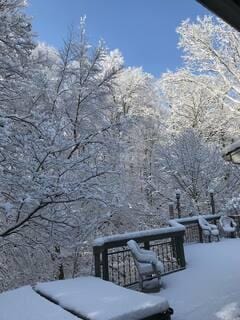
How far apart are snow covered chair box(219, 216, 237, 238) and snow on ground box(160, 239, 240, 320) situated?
3.71 metres

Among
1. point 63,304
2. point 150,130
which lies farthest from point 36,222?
point 150,130

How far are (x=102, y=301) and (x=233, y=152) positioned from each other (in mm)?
2771

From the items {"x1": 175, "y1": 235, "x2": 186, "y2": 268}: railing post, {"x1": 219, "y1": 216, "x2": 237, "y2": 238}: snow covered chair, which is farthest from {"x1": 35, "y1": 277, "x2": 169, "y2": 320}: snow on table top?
{"x1": 219, "y1": 216, "x2": 237, "y2": 238}: snow covered chair

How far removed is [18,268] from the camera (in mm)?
8227

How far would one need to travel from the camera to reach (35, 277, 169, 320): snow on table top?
303 centimetres

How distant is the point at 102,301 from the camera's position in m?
3.39

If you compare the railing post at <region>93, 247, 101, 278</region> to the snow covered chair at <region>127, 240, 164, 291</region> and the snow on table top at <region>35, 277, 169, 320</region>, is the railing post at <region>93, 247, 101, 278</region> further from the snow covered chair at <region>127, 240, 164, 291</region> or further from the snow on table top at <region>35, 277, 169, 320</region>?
the snow on table top at <region>35, 277, 169, 320</region>

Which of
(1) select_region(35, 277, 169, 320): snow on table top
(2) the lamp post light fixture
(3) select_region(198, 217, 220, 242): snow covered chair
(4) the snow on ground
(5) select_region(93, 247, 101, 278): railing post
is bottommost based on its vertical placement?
(4) the snow on ground

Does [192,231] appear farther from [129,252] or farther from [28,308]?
[28,308]

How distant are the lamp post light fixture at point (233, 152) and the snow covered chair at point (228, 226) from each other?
8394 mm

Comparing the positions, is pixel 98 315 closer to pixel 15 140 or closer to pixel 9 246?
pixel 15 140

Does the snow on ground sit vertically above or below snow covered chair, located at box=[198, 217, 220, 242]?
below

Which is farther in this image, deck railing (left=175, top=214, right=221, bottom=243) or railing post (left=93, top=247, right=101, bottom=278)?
deck railing (left=175, top=214, right=221, bottom=243)

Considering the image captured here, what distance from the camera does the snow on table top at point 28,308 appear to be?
10.0 ft
